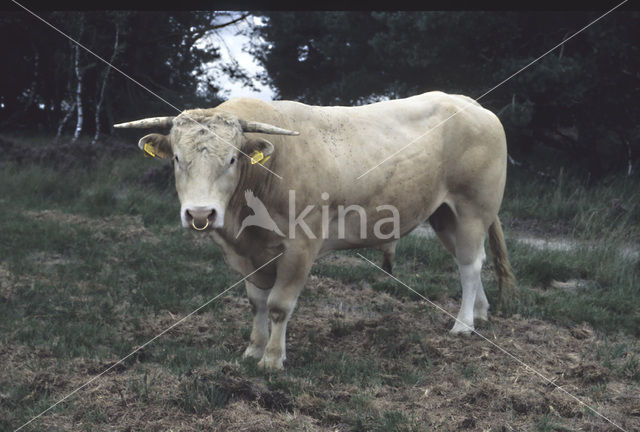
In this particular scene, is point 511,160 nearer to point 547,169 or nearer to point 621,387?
point 547,169

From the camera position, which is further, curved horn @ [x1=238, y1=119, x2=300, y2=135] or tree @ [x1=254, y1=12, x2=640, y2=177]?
tree @ [x1=254, y1=12, x2=640, y2=177]

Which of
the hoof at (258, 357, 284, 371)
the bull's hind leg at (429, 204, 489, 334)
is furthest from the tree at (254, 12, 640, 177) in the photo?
the hoof at (258, 357, 284, 371)

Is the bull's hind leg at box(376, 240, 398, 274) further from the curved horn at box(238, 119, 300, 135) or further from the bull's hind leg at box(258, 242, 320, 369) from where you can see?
the curved horn at box(238, 119, 300, 135)

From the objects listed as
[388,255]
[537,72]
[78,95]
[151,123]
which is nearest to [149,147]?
[151,123]

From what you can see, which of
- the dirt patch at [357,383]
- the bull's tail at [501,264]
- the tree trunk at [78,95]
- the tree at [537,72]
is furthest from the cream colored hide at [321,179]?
the tree trunk at [78,95]

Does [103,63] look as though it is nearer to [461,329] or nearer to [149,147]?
[149,147]

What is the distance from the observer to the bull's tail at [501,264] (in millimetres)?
5336

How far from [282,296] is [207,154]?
1152mm

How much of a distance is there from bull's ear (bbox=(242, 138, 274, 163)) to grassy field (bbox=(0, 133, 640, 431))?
136 cm

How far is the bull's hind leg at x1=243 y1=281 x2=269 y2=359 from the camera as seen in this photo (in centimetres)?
429

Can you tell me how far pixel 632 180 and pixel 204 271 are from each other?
726 centimetres

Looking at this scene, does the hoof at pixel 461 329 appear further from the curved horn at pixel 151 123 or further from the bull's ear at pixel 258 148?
the curved horn at pixel 151 123

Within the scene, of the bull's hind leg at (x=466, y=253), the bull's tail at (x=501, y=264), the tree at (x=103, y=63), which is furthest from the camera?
the tree at (x=103, y=63)

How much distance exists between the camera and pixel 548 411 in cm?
347
